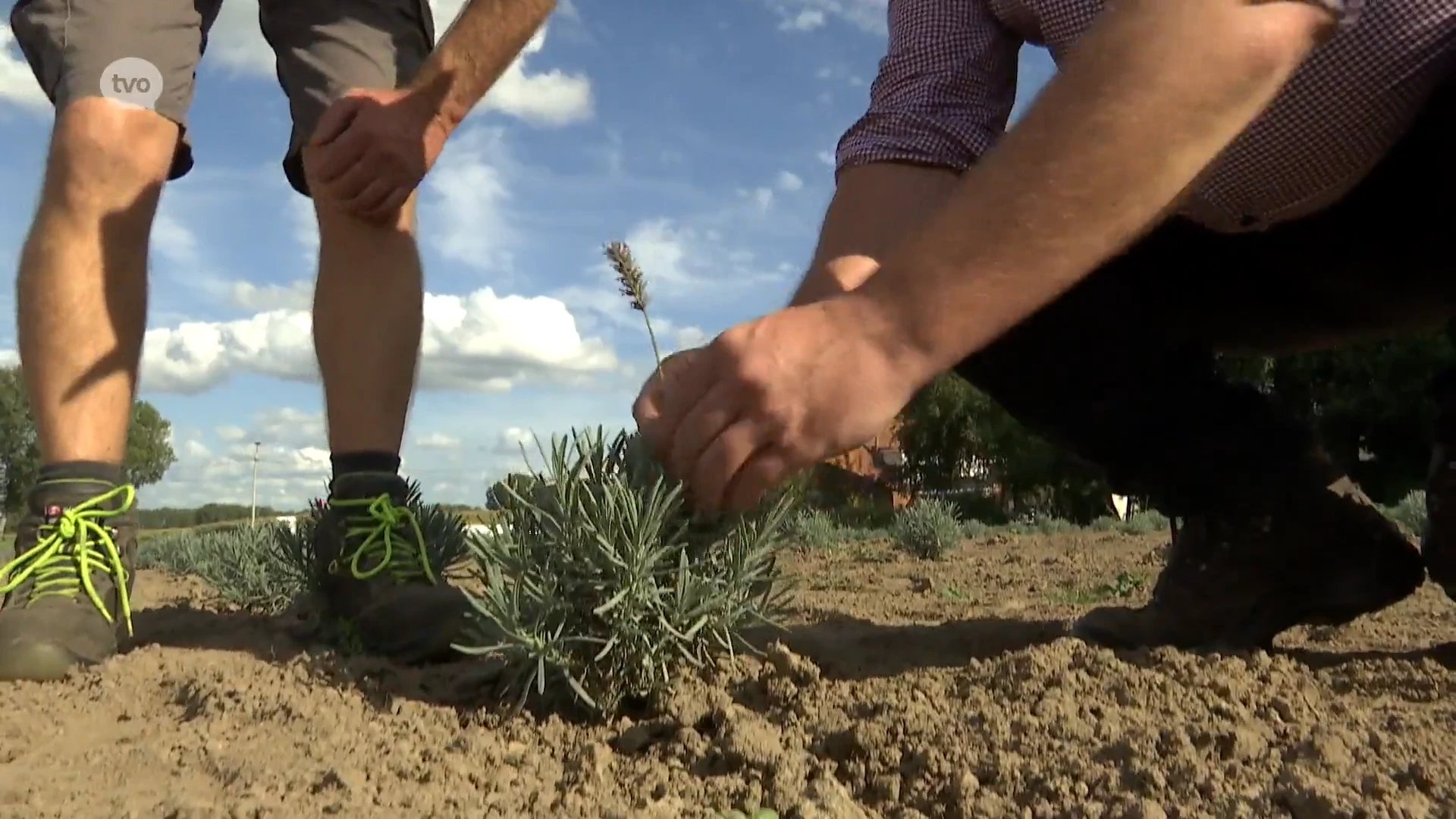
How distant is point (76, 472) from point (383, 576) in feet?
2.21

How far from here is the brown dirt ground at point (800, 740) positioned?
4.31ft

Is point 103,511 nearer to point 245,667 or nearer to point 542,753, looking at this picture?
point 245,667

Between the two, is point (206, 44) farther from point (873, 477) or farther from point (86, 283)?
point (873, 477)

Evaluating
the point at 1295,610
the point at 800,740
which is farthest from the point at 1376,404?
the point at 800,740

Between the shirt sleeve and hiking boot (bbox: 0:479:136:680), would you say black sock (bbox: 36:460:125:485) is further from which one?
the shirt sleeve

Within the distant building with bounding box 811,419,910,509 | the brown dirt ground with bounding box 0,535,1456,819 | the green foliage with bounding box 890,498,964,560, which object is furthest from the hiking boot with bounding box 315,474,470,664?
the distant building with bounding box 811,419,910,509

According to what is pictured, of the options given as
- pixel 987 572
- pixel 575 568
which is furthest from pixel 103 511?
pixel 987 572

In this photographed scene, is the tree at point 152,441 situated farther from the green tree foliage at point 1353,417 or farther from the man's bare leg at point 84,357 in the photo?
the man's bare leg at point 84,357

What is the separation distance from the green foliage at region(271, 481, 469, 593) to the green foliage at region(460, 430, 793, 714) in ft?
2.42

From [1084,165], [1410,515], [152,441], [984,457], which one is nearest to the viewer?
[1084,165]

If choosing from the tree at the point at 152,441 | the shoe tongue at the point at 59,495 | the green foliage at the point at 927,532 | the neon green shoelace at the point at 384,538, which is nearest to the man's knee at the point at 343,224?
the neon green shoelace at the point at 384,538

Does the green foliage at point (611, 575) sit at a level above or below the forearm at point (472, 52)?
below

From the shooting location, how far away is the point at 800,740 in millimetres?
1495

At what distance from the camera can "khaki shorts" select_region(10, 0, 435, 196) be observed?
7.71ft
